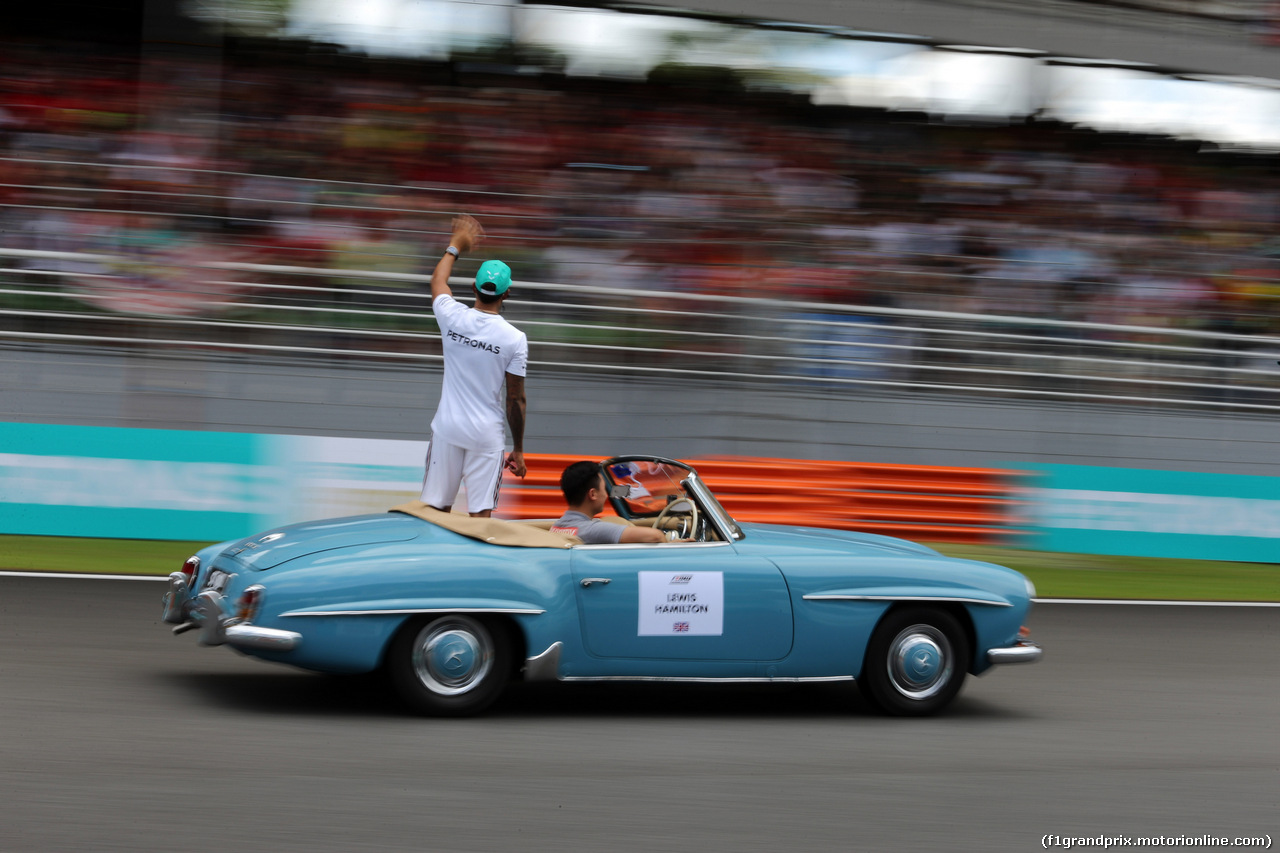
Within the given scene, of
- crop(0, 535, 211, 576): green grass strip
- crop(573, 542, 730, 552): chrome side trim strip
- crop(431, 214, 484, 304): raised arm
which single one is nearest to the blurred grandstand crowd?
crop(0, 535, 211, 576): green grass strip

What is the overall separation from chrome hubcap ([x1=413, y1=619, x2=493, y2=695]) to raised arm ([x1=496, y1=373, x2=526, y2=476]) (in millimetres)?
1270

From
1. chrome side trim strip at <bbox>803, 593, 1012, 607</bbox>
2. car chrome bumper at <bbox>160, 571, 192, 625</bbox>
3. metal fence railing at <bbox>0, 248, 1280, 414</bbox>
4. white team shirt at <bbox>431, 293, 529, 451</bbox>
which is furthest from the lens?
metal fence railing at <bbox>0, 248, 1280, 414</bbox>

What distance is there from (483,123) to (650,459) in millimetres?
8404

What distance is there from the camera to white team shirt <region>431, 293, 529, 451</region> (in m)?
6.25

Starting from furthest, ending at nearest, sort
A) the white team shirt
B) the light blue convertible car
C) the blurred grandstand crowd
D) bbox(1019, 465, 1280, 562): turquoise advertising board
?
the blurred grandstand crowd < bbox(1019, 465, 1280, 562): turquoise advertising board < the white team shirt < the light blue convertible car

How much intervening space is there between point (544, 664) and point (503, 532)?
21.0 inches

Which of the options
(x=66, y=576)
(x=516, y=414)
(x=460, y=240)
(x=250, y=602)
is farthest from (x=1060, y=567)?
(x=250, y=602)

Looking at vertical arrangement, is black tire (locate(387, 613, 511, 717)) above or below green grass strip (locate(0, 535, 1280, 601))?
above

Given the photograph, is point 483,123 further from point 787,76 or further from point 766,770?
point 766,770

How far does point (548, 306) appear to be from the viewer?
11.5 m

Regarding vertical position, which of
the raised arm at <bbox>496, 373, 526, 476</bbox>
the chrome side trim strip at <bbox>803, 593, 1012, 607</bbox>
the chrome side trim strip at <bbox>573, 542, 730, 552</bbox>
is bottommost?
the chrome side trim strip at <bbox>803, 593, 1012, 607</bbox>

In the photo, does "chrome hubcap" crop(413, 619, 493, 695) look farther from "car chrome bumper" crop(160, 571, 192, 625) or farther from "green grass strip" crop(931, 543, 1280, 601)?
"green grass strip" crop(931, 543, 1280, 601)

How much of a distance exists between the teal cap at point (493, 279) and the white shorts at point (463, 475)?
710 mm

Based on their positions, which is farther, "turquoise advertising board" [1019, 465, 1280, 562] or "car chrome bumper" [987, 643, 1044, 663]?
"turquoise advertising board" [1019, 465, 1280, 562]
